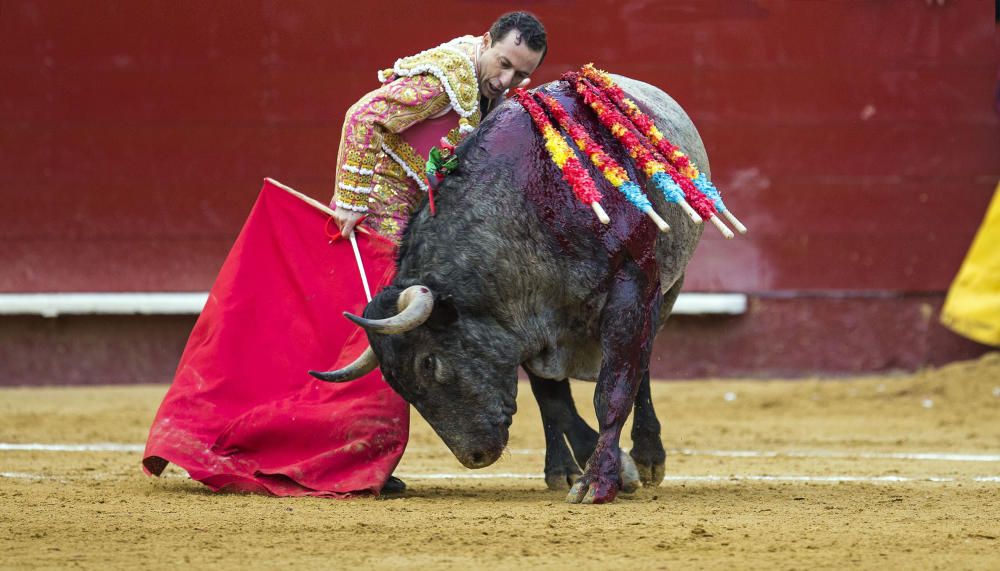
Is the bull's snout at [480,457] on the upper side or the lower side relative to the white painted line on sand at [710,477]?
upper

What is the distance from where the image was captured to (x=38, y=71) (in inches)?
314

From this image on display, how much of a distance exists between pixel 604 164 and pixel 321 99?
395 centimetres

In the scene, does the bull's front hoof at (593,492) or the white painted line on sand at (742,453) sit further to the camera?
the white painted line on sand at (742,453)

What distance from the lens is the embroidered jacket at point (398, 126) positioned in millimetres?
4488

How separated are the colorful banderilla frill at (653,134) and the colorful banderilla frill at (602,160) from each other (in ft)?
0.53

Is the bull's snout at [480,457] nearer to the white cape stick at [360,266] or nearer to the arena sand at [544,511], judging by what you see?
the arena sand at [544,511]

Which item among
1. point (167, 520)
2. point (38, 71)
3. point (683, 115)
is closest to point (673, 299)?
point (683, 115)

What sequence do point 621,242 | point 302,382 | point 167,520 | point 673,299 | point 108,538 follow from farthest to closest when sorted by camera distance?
point 673,299, point 302,382, point 621,242, point 167,520, point 108,538

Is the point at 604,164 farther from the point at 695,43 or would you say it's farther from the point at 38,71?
the point at 38,71

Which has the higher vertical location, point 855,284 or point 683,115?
point 683,115

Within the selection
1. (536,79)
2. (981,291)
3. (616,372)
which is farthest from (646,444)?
(981,291)

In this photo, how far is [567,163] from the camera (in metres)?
4.28

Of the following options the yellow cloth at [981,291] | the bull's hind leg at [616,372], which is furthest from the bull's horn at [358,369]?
the yellow cloth at [981,291]

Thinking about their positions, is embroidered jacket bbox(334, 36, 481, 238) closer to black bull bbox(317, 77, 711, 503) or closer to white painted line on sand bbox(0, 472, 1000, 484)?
black bull bbox(317, 77, 711, 503)
